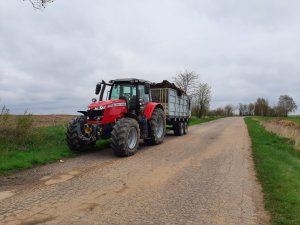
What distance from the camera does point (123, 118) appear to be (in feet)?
45.3

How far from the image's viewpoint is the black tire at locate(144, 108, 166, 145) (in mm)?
16422

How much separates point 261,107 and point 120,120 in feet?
453

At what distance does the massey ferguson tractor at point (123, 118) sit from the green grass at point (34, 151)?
0.84 metres

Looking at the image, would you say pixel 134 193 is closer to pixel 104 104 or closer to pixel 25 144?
pixel 104 104

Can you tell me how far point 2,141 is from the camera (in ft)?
43.6

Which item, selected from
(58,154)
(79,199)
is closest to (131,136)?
(58,154)

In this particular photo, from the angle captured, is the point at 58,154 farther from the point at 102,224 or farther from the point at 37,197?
the point at 102,224

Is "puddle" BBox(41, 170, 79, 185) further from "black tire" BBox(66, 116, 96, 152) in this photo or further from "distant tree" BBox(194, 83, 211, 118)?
"distant tree" BBox(194, 83, 211, 118)

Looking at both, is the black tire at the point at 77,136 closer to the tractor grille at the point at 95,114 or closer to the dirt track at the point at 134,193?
the tractor grille at the point at 95,114

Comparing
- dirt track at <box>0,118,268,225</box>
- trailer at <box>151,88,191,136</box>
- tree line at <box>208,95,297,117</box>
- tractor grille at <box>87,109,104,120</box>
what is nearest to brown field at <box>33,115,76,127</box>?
tractor grille at <box>87,109,104,120</box>

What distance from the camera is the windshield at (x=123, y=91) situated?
1565cm

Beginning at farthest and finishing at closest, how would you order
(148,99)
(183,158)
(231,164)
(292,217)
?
(148,99), (183,158), (231,164), (292,217)

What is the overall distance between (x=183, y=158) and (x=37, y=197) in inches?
259

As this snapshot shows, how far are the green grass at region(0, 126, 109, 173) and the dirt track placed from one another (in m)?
0.61
